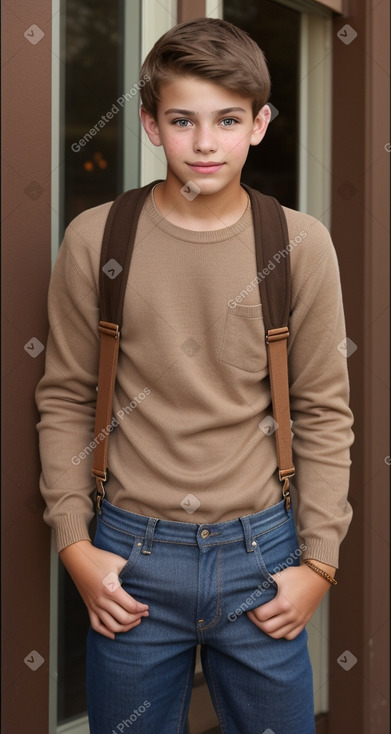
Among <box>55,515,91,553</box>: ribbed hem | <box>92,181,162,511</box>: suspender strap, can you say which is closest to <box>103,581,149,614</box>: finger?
<box>55,515,91,553</box>: ribbed hem

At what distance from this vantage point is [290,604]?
1.92m

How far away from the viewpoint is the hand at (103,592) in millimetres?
1850

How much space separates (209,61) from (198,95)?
0.07m

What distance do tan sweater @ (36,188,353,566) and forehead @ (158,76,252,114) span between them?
246mm

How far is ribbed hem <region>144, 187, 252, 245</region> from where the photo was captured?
6.37ft

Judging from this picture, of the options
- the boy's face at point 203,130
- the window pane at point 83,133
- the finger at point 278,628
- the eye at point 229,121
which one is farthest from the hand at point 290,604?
the eye at point 229,121

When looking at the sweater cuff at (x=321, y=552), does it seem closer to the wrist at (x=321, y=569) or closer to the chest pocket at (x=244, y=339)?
the wrist at (x=321, y=569)

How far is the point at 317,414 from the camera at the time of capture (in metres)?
2.07

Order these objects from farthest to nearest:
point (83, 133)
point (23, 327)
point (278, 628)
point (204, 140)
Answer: point (83, 133) → point (23, 327) → point (278, 628) → point (204, 140)

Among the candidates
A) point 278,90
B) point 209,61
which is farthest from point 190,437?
point 278,90

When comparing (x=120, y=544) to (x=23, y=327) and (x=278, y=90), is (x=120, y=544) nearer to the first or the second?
(x=23, y=327)

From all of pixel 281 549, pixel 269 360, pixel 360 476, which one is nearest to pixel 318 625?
pixel 360 476

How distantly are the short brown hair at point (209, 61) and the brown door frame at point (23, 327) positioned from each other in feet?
0.90

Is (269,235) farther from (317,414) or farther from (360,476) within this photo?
(360,476)
